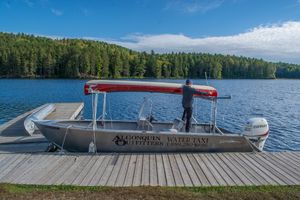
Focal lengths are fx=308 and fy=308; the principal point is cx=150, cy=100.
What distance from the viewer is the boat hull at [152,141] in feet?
32.2

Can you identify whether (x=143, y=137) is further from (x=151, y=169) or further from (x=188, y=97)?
(x=188, y=97)

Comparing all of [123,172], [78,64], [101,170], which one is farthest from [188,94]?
[78,64]

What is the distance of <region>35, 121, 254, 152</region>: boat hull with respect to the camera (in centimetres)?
981

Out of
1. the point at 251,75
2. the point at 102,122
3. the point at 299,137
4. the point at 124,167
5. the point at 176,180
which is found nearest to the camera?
the point at 176,180

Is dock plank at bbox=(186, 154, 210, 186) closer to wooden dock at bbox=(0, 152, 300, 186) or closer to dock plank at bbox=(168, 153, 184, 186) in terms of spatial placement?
wooden dock at bbox=(0, 152, 300, 186)

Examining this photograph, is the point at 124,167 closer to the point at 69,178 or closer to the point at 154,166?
the point at 154,166

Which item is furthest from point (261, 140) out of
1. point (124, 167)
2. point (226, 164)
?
point (124, 167)

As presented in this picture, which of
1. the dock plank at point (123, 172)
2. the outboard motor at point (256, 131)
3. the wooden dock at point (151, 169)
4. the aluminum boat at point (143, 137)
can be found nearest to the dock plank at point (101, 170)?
the wooden dock at point (151, 169)

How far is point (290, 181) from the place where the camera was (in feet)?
24.0

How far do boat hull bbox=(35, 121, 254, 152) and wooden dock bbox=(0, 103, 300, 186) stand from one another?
422mm

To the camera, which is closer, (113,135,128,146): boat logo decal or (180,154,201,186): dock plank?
(180,154,201,186): dock plank

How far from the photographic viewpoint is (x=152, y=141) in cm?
982

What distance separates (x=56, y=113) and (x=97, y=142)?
11.6 m

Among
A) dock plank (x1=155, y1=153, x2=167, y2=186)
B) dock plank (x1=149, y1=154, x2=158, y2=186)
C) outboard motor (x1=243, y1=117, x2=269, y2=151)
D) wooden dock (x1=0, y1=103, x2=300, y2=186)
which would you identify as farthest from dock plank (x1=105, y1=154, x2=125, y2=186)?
outboard motor (x1=243, y1=117, x2=269, y2=151)
